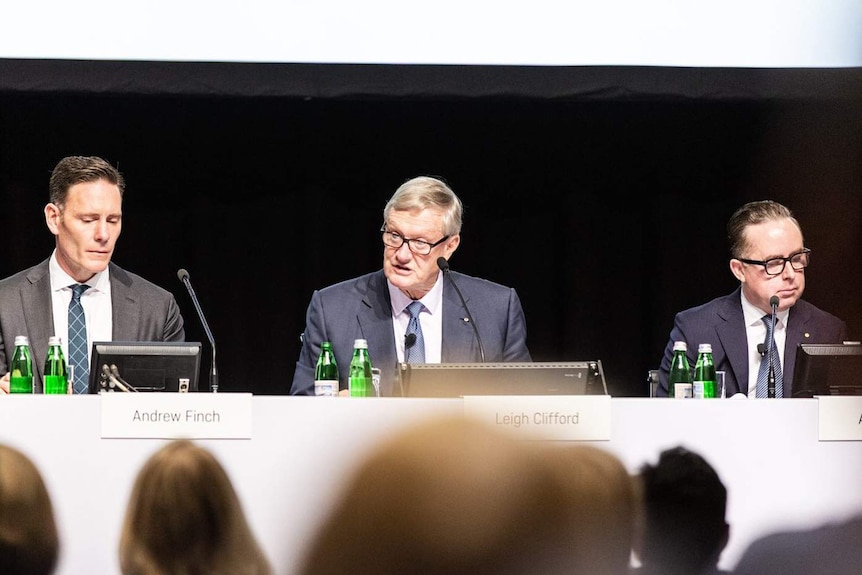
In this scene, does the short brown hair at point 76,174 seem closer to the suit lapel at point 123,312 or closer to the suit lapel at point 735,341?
the suit lapel at point 123,312

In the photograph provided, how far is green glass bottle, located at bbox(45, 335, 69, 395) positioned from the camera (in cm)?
260

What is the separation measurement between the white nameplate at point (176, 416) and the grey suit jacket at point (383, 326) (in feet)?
3.81

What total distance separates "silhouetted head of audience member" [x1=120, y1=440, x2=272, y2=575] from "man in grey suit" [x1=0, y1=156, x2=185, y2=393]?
4.49 ft

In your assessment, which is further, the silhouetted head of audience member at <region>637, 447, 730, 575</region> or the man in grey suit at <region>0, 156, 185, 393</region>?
the man in grey suit at <region>0, 156, 185, 393</region>

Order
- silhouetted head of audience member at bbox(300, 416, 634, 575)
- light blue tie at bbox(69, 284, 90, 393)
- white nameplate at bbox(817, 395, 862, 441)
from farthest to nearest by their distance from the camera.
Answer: light blue tie at bbox(69, 284, 90, 393) → white nameplate at bbox(817, 395, 862, 441) → silhouetted head of audience member at bbox(300, 416, 634, 575)

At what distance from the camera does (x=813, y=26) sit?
12.7 ft

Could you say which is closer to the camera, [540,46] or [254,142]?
[540,46]

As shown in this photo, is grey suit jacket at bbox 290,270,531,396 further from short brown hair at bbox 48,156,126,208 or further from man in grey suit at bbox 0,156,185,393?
short brown hair at bbox 48,156,126,208

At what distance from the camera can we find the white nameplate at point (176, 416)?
2.08 m

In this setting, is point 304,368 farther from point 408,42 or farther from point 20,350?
point 408,42

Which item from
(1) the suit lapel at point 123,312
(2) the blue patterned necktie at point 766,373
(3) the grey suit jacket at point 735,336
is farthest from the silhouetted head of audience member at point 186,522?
(2) the blue patterned necktie at point 766,373

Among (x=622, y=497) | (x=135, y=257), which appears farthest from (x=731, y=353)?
(x=135, y=257)

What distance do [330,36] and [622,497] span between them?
2.36 m

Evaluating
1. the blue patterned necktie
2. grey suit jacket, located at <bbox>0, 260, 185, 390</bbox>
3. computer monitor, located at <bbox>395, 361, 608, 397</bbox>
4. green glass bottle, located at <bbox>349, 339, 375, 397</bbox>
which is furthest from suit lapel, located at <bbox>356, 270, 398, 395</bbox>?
the blue patterned necktie
